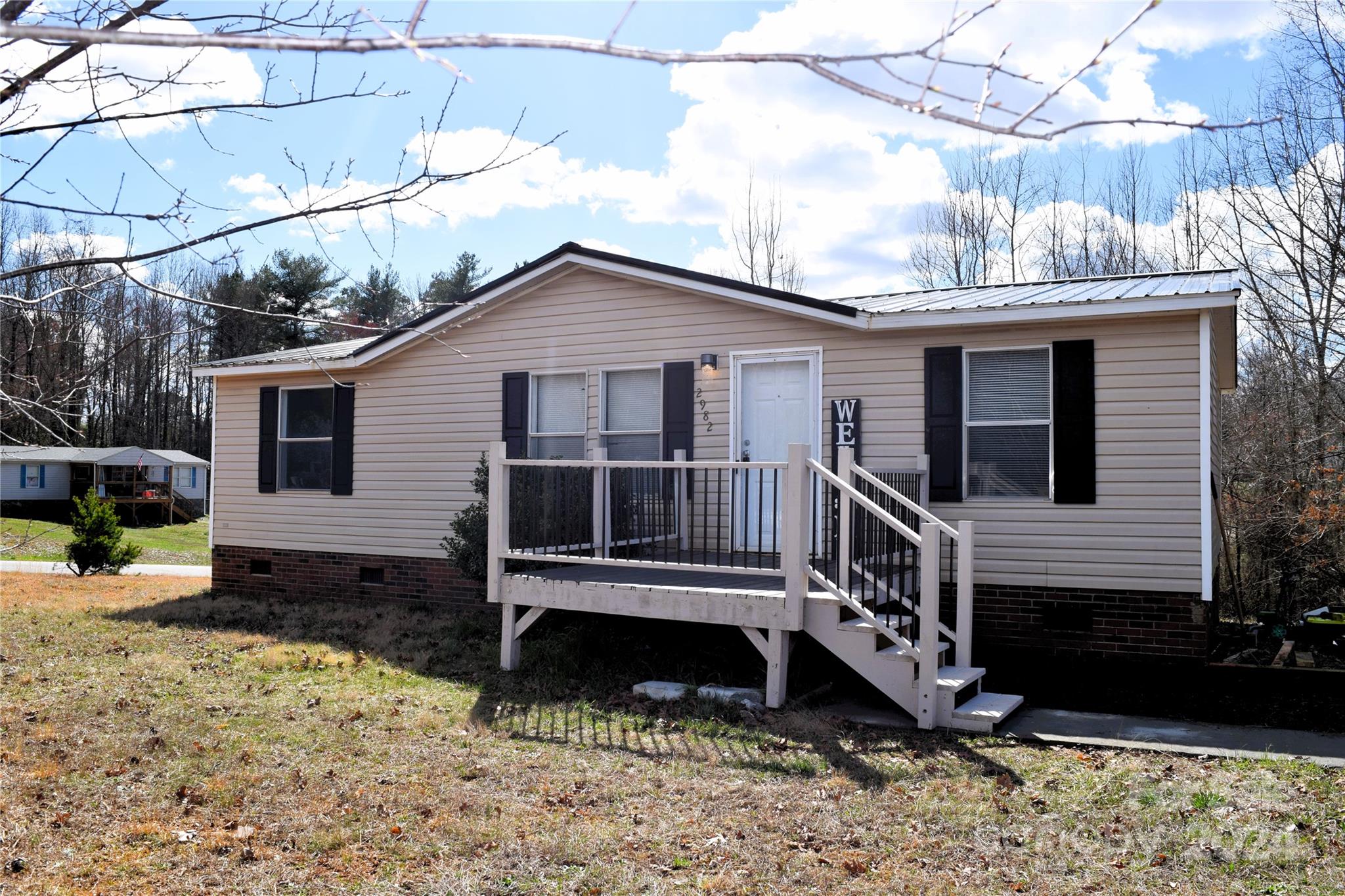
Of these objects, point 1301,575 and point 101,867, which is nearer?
point 101,867

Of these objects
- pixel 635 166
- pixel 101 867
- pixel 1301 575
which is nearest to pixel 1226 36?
pixel 635 166

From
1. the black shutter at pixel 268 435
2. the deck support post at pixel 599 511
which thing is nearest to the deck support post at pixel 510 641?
the deck support post at pixel 599 511

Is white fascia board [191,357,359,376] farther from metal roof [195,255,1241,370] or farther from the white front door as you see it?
the white front door

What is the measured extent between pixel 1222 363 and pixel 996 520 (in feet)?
14.6

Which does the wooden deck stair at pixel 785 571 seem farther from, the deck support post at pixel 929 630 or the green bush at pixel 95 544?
the green bush at pixel 95 544

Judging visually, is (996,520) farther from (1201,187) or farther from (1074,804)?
(1201,187)

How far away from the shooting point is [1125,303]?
7742mm

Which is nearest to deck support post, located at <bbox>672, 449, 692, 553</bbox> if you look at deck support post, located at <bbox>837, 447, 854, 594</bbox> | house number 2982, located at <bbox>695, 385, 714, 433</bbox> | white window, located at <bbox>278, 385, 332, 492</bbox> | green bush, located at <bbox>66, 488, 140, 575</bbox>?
house number 2982, located at <bbox>695, 385, 714, 433</bbox>

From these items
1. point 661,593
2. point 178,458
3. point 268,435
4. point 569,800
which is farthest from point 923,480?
point 178,458

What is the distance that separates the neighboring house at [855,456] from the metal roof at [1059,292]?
6cm

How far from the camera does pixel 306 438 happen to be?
12.4 meters

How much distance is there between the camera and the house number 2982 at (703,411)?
9.60 m

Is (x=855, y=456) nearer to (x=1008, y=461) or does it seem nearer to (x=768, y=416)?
(x=768, y=416)

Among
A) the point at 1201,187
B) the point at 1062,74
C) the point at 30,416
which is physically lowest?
the point at 30,416
